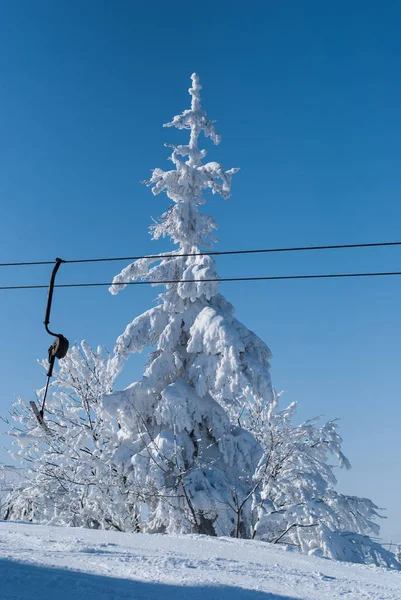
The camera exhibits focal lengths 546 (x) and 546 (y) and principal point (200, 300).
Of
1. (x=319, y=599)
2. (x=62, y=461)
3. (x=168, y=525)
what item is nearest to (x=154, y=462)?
(x=168, y=525)

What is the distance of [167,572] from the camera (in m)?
5.66

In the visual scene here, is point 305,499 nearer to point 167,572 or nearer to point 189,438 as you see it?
point 189,438

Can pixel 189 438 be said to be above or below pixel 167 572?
above

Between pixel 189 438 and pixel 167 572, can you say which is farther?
pixel 189 438

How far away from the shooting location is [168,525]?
12602mm

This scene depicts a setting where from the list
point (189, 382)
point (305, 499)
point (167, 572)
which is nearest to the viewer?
point (167, 572)

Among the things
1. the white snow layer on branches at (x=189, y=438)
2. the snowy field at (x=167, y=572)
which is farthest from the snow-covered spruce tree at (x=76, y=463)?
the snowy field at (x=167, y=572)

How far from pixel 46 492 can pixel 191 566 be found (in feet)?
33.7

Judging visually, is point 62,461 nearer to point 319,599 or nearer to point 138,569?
point 138,569

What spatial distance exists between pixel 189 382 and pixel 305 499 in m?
4.09

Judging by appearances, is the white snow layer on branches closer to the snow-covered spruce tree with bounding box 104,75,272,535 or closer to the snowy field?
the snow-covered spruce tree with bounding box 104,75,272,535

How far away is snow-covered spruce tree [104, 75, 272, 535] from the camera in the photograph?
12570mm

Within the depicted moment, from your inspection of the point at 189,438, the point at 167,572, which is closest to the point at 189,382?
the point at 189,438

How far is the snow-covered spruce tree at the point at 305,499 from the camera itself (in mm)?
11969
